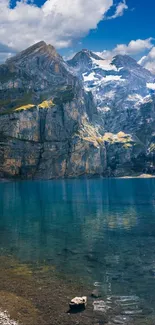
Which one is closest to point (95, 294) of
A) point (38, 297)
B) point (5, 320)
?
point (38, 297)

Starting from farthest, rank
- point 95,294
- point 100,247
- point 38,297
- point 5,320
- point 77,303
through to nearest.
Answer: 1. point 100,247
2. point 95,294
3. point 38,297
4. point 77,303
5. point 5,320

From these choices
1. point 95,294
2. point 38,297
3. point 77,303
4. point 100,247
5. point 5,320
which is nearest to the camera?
point 5,320

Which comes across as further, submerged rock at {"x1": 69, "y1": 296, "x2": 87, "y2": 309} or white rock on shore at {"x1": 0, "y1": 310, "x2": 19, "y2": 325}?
submerged rock at {"x1": 69, "y1": 296, "x2": 87, "y2": 309}

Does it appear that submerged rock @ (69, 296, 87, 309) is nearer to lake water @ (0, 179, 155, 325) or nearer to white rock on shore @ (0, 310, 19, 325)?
lake water @ (0, 179, 155, 325)

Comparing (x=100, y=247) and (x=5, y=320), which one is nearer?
(x=5, y=320)

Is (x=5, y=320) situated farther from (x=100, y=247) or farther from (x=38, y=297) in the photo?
(x=100, y=247)

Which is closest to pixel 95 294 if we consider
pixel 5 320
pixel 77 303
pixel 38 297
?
pixel 77 303

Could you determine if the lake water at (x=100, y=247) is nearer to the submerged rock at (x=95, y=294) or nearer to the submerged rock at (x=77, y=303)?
the submerged rock at (x=95, y=294)

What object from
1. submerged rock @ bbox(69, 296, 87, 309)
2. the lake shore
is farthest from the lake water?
the lake shore

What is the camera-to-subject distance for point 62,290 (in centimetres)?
3553

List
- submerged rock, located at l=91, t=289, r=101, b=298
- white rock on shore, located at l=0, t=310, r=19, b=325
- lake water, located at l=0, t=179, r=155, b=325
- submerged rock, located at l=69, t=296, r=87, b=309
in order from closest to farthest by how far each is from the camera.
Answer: white rock on shore, located at l=0, t=310, r=19, b=325 < submerged rock, located at l=69, t=296, r=87, b=309 < submerged rock, located at l=91, t=289, r=101, b=298 < lake water, located at l=0, t=179, r=155, b=325

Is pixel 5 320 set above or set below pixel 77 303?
below

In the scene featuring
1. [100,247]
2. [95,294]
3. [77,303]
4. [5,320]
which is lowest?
[100,247]

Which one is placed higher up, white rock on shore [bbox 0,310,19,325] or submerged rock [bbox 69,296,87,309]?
submerged rock [bbox 69,296,87,309]
